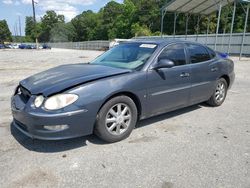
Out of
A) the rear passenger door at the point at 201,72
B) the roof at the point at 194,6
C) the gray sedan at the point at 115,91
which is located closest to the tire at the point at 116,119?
the gray sedan at the point at 115,91

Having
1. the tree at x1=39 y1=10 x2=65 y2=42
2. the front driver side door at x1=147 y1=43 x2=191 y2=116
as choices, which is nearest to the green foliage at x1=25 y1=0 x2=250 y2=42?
the tree at x1=39 y1=10 x2=65 y2=42

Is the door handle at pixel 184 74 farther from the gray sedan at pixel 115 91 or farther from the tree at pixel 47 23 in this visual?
the tree at pixel 47 23

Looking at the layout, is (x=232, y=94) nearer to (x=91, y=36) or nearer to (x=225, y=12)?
(x=225, y=12)

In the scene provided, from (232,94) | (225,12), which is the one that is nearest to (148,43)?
(232,94)

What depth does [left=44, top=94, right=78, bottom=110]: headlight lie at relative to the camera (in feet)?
10.4

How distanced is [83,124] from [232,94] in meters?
5.23

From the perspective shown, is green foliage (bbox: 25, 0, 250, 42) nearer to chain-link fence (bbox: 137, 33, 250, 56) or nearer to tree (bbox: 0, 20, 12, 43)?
chain-link fence (bbox: 137, 33, 250, 56)

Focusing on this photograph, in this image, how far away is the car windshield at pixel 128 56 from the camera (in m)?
4.15

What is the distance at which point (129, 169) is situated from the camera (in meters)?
3.01

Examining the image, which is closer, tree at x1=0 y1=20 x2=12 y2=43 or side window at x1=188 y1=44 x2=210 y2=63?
side window at x1=188 y1=44 x2=210 y2=63

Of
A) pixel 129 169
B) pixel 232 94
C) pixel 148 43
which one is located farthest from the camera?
pixel 232 94

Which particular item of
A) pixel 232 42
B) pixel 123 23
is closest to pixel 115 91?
pixel 232 42

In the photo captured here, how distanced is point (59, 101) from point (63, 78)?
0.52 metres

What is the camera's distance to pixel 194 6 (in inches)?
813
